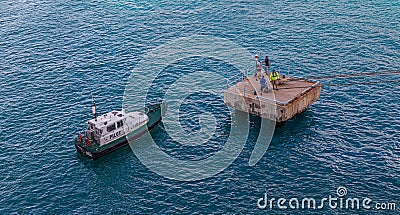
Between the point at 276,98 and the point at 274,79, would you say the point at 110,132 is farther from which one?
the point at 274,79

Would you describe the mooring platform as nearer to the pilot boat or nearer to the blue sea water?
the blue sea water

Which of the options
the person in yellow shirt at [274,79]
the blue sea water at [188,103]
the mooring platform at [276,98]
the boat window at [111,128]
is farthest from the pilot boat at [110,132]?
the person in yellow shirt at [274,79]

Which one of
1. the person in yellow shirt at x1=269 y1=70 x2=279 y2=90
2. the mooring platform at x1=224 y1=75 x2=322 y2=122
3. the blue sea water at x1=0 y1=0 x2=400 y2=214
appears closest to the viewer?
the blue sea water at x1=0 y1=0 x2=400 y2=214

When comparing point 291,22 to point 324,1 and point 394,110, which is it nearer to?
point 324,1

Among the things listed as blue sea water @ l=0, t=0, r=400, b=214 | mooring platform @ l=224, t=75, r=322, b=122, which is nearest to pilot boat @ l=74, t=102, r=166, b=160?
blue sea water @ l=0, t=0, r=400, b=214

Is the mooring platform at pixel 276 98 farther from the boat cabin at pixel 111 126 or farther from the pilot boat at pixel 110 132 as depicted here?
the boat cabin at pixel 111 126

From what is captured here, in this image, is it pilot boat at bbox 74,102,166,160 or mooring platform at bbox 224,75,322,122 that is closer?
pilot boat at bbox 74,102,166,160

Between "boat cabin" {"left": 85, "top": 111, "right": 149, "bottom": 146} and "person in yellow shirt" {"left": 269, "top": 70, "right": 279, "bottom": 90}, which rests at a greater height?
"person in yellow shirt" {"left": 269, "top": 70, "right": 279, "bottom": 90}
